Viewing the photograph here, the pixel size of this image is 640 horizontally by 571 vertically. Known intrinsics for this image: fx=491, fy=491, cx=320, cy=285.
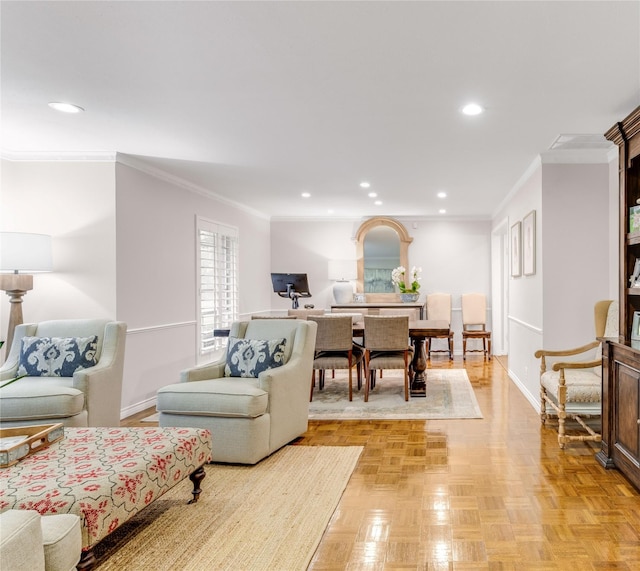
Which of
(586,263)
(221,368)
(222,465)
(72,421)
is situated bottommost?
(222,465)

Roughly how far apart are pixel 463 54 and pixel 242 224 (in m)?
5.44

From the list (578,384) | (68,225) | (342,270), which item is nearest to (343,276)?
(342,270)

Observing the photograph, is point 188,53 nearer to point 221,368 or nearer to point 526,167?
point 221,368

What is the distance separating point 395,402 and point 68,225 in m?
3.67

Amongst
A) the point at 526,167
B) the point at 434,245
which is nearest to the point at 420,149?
the point at 526,167

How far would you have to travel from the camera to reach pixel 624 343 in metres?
3.17

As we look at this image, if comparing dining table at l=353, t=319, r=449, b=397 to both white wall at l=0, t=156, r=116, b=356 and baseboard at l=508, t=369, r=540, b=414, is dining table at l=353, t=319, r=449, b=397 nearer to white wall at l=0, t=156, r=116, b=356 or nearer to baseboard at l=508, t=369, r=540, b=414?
baseboard at l=508, t=369, r=540, b=414

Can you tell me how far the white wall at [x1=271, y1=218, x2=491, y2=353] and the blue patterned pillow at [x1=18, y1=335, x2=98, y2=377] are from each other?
5.10m

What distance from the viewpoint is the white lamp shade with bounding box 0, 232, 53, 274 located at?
399 centimetres

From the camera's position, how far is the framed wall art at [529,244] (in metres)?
4.93

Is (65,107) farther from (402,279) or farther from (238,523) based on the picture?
(402,279)

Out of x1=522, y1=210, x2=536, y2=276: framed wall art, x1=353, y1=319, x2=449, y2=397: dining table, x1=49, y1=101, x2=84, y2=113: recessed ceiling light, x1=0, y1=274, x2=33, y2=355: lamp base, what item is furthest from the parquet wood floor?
x1=49, y1=101, x2=84, y2=113: recessed ceiling light

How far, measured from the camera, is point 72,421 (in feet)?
11.1

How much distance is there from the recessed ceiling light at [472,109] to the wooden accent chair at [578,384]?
76.2 inches
